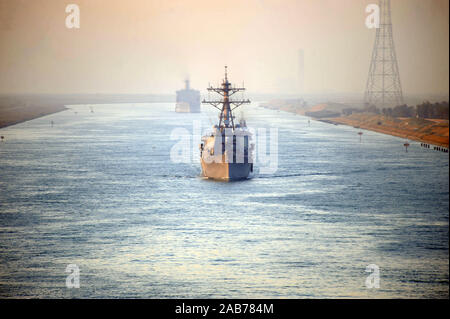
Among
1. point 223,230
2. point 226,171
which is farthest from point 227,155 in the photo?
point 223,230

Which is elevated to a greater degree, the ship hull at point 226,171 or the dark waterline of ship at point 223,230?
the ship hull at point 226,171

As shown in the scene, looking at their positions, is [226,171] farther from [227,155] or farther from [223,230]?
[223,230]

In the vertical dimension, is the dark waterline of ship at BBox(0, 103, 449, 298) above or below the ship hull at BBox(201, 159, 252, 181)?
below

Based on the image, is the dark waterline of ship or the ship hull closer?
the dark waterline of ship
